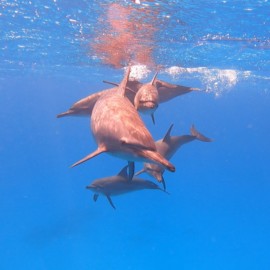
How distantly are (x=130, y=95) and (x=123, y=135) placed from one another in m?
5.12

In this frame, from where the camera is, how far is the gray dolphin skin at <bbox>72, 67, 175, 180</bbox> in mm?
4816

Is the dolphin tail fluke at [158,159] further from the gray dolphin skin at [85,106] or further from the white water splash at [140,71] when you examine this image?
the white water splash at [140,71]

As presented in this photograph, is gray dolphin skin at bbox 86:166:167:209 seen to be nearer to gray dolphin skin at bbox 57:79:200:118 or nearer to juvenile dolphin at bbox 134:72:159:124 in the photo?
gray dolphin skin at bbox 57:79:200:118

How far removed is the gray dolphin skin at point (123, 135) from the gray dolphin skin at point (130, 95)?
2854mm

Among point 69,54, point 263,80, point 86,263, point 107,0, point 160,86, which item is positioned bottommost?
point 86,263

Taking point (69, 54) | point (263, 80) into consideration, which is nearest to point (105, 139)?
point (69, 54)

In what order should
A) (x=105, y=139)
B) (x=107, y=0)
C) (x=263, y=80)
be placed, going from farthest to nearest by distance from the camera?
(x=263, y=80)
(x=107, y=0)
(x=105, y=139)

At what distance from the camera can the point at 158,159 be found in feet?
14.6

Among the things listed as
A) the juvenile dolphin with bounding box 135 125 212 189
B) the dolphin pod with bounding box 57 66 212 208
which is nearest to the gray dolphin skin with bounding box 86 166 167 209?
the dolphin pod with bounding box 57 66 212 208

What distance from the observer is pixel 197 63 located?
23.6 m

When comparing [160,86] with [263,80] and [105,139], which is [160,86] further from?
[263,80]

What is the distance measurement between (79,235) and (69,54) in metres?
13.9

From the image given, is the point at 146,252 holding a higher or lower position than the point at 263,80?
lower

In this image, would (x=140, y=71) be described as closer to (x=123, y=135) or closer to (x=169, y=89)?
(x=169, y=89)
